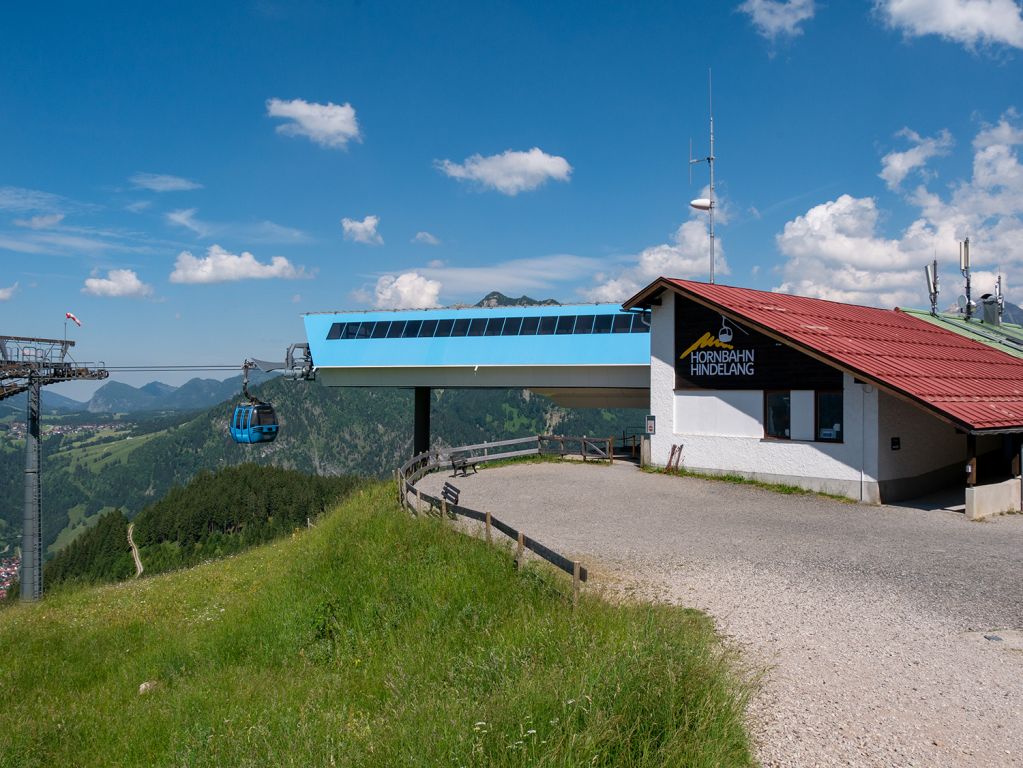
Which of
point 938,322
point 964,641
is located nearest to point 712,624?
point 964,641

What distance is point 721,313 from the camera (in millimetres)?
22594

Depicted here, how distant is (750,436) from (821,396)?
8.27 feet

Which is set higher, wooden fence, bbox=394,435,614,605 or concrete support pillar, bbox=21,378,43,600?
wooden fence, bbox=394,435,614,605

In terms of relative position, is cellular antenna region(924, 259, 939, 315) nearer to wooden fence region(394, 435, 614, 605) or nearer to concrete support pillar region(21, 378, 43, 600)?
wooden fence region(394, 435, 614, 605)

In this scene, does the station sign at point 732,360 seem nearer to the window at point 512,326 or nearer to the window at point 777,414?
the window at point 777,414

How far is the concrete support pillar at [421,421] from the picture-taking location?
1676 inches

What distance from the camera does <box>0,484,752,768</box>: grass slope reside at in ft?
20.2

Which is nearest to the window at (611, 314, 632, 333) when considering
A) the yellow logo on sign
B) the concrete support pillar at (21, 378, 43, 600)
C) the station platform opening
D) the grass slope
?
the station platform opening

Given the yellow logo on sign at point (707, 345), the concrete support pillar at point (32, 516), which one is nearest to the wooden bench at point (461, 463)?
the yellow logo on sign at point (707, 345)

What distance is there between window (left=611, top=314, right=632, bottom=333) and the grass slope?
18974mm

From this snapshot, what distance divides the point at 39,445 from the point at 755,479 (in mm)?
30322

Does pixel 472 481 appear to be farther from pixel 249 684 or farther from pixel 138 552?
pixel 138 552

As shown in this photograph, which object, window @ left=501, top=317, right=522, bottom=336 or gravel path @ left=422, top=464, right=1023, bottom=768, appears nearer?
gravel path @ left=422, top=464, right=1023, bottom=768

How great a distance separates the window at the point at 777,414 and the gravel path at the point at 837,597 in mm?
2090
